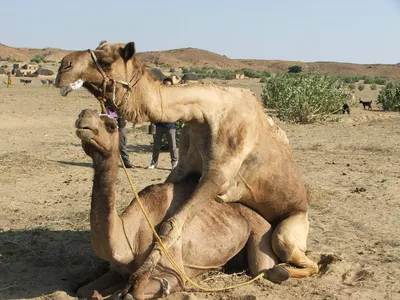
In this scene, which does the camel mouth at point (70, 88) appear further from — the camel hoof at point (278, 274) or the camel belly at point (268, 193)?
the camel hoof at point (278, 274)

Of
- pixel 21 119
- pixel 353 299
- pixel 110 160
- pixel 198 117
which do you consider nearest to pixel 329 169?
pixel 353 299

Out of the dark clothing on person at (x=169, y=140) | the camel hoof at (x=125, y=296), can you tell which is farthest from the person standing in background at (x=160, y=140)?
the camel hoof at (x=125, y=296)

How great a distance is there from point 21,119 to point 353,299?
18.3 meters

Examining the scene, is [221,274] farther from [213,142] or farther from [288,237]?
[213,142]

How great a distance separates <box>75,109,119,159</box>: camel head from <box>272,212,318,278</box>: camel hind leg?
217cm

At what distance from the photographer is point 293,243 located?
20.0ft

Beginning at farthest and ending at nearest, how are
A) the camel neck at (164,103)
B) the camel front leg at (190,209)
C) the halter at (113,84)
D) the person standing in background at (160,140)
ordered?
the person standing in background at (160,140) → the camel front leg at (190,209) → the camel neck at (164,103) → the halter at (113,84)

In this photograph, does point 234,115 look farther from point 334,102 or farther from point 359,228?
point 334,102

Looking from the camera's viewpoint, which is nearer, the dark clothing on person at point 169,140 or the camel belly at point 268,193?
the camel belly at point 268,193

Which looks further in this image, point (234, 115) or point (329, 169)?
point (329, 169)

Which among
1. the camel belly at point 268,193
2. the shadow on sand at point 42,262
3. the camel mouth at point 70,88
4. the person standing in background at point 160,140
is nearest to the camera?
the camel mouth at point 70,88

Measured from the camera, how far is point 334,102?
2345cm

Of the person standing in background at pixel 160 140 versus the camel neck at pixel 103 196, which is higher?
the camel neck at pixel 103 196

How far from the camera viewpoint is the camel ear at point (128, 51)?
4688mm
